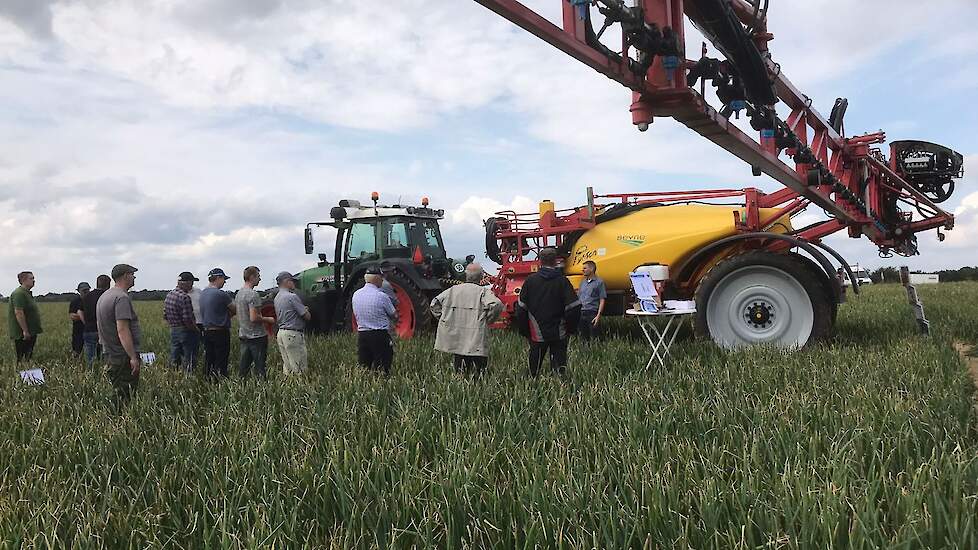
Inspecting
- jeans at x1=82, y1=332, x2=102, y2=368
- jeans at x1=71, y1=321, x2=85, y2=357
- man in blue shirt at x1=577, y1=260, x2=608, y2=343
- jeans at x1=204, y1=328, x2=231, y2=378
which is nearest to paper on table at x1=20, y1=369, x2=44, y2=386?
jeans at x1=204, y1=328, x2=231, y2=378

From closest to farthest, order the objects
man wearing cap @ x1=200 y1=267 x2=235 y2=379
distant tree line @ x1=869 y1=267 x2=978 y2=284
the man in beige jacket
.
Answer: the man in beige jacket, man wearing cap @ x1=200 y1=267 x2=235 y2=379, distant tree line @ x1=869 y1=267 x2=978 y2=284

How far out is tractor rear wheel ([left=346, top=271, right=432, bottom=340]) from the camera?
1102 centimetres

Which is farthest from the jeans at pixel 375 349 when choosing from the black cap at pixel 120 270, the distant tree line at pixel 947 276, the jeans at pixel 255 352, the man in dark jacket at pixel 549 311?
the distant tree line at pixel 947 276

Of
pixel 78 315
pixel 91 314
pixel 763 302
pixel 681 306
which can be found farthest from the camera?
pixel 78 315

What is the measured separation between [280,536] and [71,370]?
23.5 ft

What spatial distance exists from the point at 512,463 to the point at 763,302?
6.32 metres

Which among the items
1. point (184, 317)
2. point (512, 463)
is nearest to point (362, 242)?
point (184, 317)

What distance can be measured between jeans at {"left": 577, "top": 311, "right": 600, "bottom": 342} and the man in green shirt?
25.9 ft

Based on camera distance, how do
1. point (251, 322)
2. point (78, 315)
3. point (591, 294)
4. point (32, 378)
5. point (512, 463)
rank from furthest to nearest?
point (78, 315) < point (591, 294) < point (251, 322) < point (32, 378) < point (512, 463)

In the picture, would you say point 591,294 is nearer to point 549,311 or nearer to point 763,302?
point 763,302

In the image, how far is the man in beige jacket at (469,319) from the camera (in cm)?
680

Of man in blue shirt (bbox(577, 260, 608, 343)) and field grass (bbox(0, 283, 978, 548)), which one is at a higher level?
man in blue shirt (bbox(577, 260, 608, 343))

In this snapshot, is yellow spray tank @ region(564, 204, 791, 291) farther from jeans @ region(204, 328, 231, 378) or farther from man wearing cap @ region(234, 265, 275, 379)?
jeans @ region(204, 328, 231, 378)

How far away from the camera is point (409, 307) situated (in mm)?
11336
